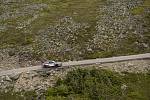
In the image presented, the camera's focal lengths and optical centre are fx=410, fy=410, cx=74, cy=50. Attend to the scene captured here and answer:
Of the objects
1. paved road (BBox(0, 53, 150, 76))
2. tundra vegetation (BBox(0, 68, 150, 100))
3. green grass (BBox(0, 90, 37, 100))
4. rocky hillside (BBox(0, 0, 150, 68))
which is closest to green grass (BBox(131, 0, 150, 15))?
rocky hillside (BBox(0, 0, 150, 68))

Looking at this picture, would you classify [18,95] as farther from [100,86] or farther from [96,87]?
[100,86]

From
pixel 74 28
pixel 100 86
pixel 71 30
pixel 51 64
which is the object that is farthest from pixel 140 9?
pixel 100 86

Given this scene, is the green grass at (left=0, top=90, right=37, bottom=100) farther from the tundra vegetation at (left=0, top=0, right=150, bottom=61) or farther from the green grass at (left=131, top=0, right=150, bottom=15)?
the green grass at (left=131, top=0, right=150, bottom=15)

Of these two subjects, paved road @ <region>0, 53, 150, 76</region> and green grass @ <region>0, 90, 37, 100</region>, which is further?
paved road @ <region>0, 53, 150, 76</region>

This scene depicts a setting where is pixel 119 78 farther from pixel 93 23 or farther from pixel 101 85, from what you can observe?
pixel 93 23

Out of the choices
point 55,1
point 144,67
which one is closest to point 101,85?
point 144,67
